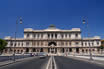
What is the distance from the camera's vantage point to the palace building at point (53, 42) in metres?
85.6

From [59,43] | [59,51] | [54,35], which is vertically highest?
[54,35]

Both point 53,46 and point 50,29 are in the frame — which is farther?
point 50,29

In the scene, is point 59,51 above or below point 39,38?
below

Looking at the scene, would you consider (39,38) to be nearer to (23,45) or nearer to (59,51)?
(23,45)

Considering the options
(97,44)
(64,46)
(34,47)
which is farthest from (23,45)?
(97,44)

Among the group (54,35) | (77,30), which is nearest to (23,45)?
(54,35)

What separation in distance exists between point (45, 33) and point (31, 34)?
11489 millimetres

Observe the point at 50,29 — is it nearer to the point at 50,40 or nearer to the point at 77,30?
the point at 50,40

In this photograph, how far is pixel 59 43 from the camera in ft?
284

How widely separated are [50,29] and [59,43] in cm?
1453

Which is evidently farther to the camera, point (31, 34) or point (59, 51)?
point (31, 34)

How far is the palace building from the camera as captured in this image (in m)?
85.6

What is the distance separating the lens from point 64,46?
Answer: 8612 cm

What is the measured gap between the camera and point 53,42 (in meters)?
90.6
